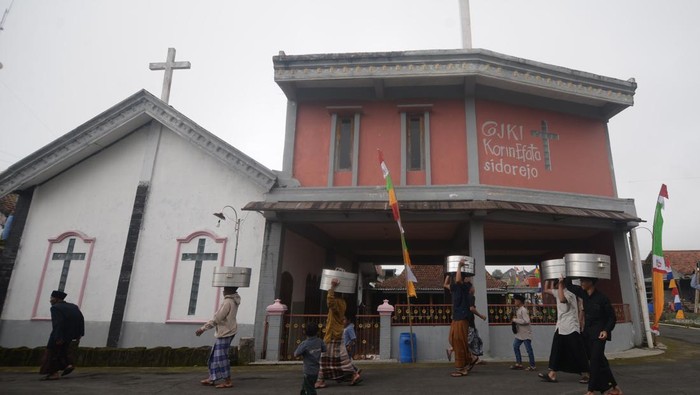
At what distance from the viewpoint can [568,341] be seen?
22.5ft

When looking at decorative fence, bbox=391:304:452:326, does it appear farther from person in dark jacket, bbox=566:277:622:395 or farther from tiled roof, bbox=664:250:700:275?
tiled roof, bbox=664:250:700:275

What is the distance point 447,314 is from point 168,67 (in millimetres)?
11586

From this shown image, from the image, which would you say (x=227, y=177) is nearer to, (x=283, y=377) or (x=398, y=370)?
(x=283, y=377)

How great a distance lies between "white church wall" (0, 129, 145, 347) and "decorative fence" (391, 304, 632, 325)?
8048 millimetres

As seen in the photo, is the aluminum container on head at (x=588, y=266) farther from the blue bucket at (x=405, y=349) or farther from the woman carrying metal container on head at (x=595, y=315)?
the blue bucket at (x=405, y=349)

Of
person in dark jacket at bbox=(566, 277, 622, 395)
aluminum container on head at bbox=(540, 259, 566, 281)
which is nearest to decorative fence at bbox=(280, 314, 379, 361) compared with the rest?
aluminum container on head at bbox=(540, 259, 566, 281)

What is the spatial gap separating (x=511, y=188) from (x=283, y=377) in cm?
743

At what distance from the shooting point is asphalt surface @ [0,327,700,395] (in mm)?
6719

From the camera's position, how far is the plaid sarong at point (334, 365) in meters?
7.27

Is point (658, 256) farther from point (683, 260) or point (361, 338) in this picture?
point (683, 260)

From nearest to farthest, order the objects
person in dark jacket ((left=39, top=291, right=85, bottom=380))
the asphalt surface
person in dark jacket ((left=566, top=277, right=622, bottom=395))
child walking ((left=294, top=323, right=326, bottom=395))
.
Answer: child walking ((left=294, top=323, right=326, bottom=395))
person in dark jacket ((left=566, top=277, right=622, bottom=395))
the asphalt surface
person in dark jacket ((left=39, top=291, right=85, bottom=380))

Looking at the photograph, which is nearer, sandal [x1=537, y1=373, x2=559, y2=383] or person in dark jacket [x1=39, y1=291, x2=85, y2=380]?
sandal [x1=537, y1=373, x2=559, y2=383]

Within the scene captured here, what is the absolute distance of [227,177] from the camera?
1241 cm

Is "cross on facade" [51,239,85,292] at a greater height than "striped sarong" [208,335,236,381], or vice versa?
"cross on facade" [51,239,85,292]
